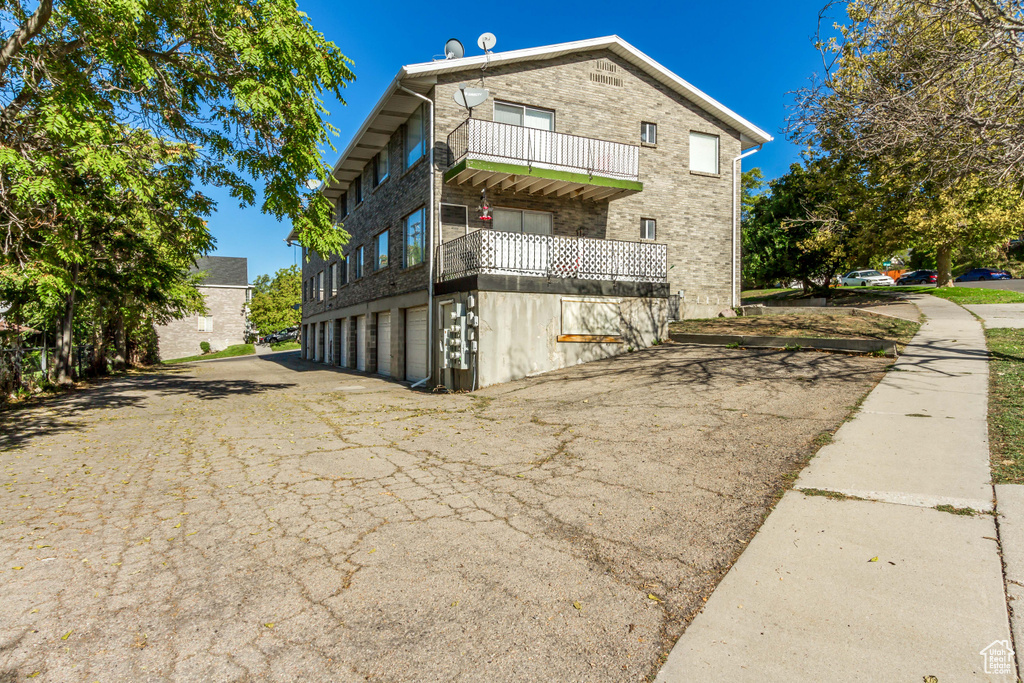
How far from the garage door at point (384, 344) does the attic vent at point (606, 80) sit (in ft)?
32.8

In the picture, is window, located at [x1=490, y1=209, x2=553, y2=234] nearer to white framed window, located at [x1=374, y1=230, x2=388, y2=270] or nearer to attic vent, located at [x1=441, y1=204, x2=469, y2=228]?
attic vent, located at [x1=441, y1=204, x2=469, y2=228]

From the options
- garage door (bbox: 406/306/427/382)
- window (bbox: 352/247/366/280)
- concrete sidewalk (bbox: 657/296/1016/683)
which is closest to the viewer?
concrete sidewalk (bbox: 657/296/1016/683)

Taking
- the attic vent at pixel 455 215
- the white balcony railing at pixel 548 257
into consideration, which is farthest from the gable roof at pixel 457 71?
the white balcony railing at pixel 548 257

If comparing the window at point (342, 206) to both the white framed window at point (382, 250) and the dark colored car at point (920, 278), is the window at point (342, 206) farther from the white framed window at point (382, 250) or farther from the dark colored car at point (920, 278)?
the dark colored car at point (920, 278)

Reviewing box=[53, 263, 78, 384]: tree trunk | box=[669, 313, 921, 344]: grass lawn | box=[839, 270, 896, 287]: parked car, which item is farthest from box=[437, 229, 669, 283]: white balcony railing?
box=[839, 270, 896, 287]: parked car

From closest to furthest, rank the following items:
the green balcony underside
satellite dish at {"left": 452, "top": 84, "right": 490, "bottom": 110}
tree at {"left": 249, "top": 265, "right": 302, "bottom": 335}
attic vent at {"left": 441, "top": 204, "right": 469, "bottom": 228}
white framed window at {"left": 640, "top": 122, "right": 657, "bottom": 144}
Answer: the green balcony underside, satellite dish at {"left": 452, "top": 84, "right": 490, "bottom": 110}, attic vent at {"left": 441, "top": 204, "right": 469, "bottom": 228}, white framed window at {"left": 640, "top": 122, "right": 657, "bottom": 144}, tree at {"left": 249, "top": 265, "right": 302, "bottom": 335}

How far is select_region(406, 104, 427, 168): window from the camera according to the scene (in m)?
15.3

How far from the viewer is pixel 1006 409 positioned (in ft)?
21.5

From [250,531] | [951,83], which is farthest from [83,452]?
[951,83]

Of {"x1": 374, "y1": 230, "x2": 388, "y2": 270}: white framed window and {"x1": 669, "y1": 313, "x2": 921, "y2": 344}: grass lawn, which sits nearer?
{"x1": 669, "y1": 313, "x2": 921, "y2": 344}: grass lawn

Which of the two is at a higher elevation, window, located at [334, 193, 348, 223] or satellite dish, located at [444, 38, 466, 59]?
satellite dish, located at [444, 38, 466, 59]

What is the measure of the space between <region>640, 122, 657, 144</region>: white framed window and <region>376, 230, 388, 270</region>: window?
9.13 metres

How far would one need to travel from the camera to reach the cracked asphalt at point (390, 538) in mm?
2754

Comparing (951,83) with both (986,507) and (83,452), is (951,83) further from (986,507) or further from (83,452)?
(83,452)
